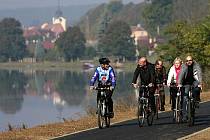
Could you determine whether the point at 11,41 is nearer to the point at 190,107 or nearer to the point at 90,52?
the point at 90,52

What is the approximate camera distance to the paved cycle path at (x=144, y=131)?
51.0 feet

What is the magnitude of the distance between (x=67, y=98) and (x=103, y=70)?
37.2m

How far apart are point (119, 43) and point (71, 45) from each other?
1383 cm

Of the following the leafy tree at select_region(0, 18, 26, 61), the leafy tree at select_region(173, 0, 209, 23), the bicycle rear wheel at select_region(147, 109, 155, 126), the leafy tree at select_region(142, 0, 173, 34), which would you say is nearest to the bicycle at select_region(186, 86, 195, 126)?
the bicycle rear wheel at select_region(147, 109, 155, 126)

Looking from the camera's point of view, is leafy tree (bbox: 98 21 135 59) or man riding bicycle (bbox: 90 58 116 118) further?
leafy tree (bbox: 98 21 135 59)

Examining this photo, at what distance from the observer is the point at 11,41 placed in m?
173

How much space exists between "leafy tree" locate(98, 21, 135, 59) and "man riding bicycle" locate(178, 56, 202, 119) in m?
125

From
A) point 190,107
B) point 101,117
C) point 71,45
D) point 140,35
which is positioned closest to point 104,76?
point 101,117

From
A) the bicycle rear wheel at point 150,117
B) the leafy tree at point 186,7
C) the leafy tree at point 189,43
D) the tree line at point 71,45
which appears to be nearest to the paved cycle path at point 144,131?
the bicycle rear wheel at point 150,117

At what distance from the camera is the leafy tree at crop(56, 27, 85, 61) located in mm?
152250

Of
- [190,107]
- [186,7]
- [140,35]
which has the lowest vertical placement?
[190,107]

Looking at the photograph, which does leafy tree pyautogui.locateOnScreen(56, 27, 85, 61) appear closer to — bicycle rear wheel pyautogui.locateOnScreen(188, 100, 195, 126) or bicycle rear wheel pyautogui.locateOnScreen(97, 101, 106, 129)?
bicycle rear wheel pyautogui.locateOnScreen(97, 101, 106, 129)

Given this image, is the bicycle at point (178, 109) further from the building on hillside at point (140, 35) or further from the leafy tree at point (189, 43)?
the building on hillside at point (140, 35)

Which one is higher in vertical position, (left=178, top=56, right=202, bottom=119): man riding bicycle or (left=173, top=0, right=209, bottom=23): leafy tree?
(left=173, top=0, right=209, bottom=23): leafy tree
